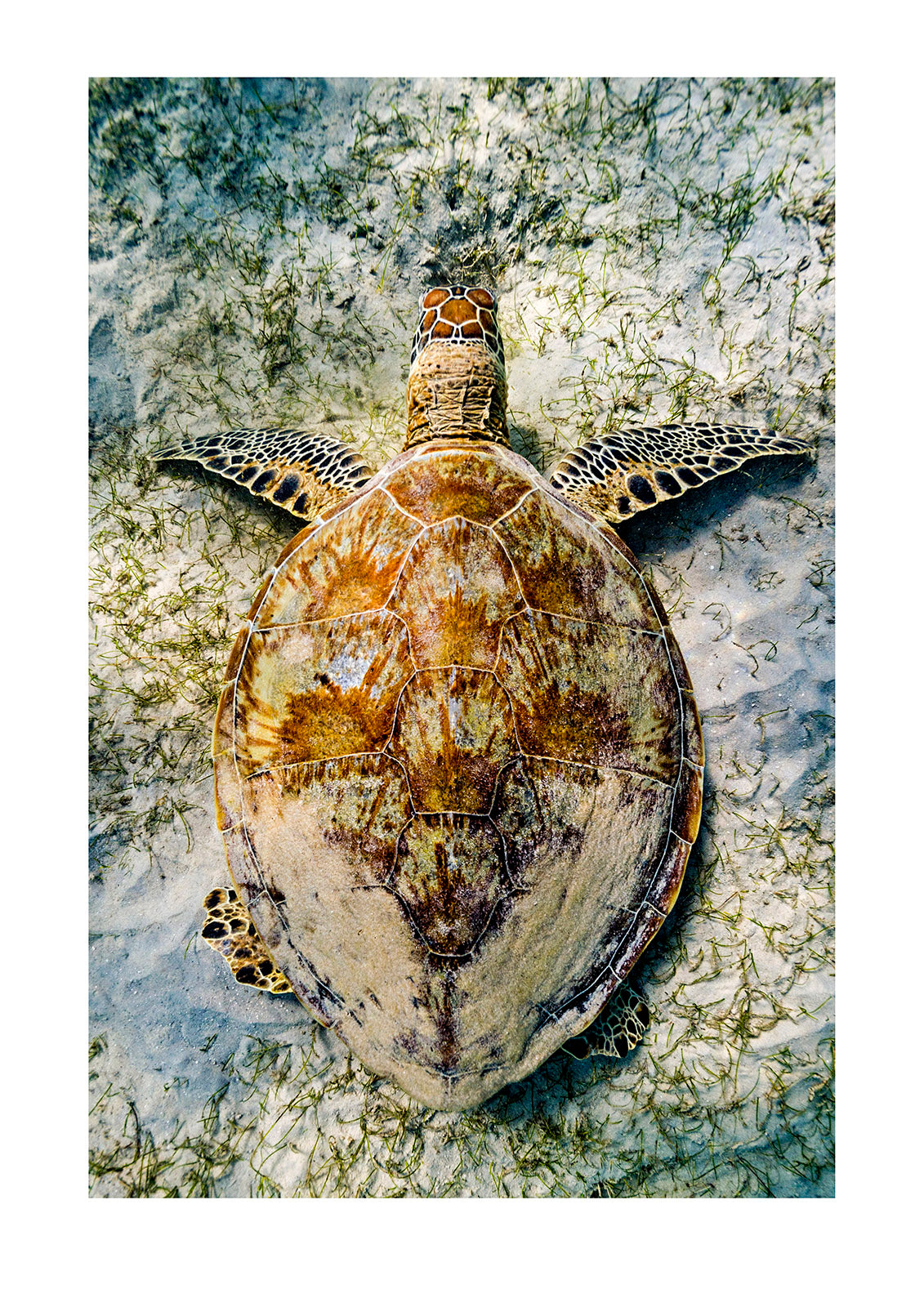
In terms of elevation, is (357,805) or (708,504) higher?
(708,504)

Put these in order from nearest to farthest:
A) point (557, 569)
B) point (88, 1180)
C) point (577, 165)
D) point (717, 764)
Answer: point (557, 569) → point (88, 1180) → point (717, 764) → point (577, 165)


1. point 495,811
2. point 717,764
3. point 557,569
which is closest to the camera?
point 495,811

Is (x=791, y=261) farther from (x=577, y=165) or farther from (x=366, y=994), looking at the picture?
(x=366, y=994)

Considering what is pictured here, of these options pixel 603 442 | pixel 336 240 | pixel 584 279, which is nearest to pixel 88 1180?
A: pixel 603 442

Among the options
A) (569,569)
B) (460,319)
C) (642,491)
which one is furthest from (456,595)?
(460,319)

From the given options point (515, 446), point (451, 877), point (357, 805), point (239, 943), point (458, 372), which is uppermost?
point (458, 372)

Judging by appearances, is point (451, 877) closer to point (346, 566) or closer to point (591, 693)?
point (591, 693)

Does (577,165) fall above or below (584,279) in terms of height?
above
